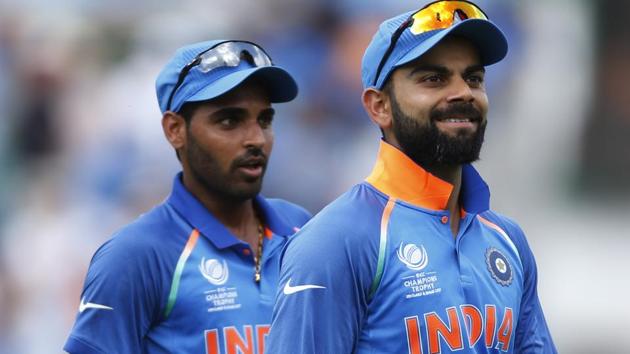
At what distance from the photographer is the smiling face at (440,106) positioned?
4066 millimetres

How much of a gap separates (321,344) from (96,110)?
828cm

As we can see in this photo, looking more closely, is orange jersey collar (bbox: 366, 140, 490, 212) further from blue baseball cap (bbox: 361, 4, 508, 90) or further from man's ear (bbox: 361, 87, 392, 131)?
blue baseball cap (bbox: 361, 4, 508, 90)

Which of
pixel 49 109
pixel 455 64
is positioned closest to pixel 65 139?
pixel 49 109

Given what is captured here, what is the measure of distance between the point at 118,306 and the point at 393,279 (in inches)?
50.5

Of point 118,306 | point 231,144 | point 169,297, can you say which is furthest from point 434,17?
point 118,306

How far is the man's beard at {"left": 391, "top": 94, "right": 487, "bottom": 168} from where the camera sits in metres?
4.07

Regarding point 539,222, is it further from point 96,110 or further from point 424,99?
point 424,99

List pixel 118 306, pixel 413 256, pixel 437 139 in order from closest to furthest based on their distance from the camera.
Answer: pixel 413 256 → pixel 437 139 → pixel 118 306

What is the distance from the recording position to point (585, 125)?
1024 cm

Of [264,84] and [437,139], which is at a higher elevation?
[264,84]

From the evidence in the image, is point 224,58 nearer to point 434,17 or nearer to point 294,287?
point 434,17

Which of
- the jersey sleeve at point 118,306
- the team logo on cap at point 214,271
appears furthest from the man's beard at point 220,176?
the jersey sleeve at point 118,306

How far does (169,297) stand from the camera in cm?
486

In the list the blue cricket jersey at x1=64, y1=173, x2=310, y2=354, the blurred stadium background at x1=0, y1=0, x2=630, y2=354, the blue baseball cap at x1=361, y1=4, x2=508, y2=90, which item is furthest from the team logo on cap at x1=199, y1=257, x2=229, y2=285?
the blurred stadium background at x1=0, y1=0, x2=630, y2=354
